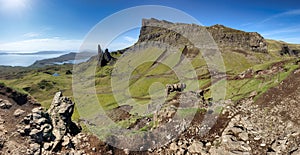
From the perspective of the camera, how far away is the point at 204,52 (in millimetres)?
120562

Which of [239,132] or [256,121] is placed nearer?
[239,132]

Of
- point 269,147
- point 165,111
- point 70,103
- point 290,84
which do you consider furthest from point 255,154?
point 70,103

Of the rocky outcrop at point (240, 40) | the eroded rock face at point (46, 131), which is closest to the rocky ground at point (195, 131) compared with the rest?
the eroded rock face at point (46, 131)

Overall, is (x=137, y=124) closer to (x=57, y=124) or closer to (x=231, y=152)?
(x=57, y=124)

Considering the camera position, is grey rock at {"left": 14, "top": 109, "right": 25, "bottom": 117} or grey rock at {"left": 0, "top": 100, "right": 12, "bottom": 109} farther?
grey rock at {"left": 0, "top": 100, "right": 12, "bottom": 109}

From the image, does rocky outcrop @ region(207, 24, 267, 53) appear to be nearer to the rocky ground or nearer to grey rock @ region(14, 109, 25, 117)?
the rocky ground

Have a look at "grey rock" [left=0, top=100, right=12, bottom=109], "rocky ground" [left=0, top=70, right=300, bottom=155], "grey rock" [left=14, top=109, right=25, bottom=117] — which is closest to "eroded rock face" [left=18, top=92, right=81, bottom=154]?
"rocky ground" [left=0, top=70, right=300, bottom=155]

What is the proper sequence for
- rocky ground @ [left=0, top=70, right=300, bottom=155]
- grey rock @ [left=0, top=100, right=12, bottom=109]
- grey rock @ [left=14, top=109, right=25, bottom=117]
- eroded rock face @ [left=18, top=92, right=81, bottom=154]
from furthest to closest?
grey rock @ [left=0, top=100, right=12, bottom=109], grey rock @ [left=14, top=109, right=25, bottom=117], eroded rock face @ [left=18, top=92, right=81, bottom=154], rocky ground @ [left=0, top=70, right=300, bottom=155]

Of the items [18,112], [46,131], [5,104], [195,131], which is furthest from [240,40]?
[5,104]

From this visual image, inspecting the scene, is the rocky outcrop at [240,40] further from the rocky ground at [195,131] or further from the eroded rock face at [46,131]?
the eroded rock face at [46,131]

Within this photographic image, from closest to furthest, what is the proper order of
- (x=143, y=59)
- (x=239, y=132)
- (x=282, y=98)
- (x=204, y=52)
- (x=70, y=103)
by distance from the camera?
(x=239, y=132) < (x=282, y=98) < (x=70, y=103) < (x=204, y=52) < (x=143, y=59)

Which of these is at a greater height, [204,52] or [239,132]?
[204,52]

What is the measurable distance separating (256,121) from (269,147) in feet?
11.9

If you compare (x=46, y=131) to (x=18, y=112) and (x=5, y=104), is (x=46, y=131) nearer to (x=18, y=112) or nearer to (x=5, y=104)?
(x=18, y=112)
